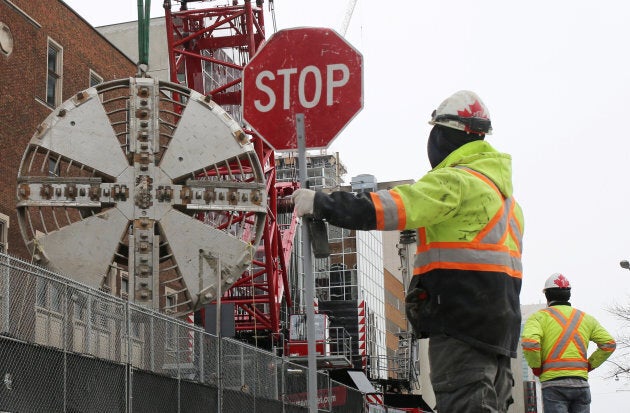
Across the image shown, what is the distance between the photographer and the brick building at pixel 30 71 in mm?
25094

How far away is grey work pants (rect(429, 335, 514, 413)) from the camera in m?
6.13

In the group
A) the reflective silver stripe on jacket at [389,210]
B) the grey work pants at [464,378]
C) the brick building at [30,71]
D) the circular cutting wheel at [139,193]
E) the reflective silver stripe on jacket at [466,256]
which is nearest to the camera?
the reflective silver stripe on jacket at [389,210]

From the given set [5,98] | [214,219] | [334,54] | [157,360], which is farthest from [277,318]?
[334,54]

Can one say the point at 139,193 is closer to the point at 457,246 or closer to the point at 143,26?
the point at 143,26

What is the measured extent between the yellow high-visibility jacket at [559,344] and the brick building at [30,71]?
51.2ft

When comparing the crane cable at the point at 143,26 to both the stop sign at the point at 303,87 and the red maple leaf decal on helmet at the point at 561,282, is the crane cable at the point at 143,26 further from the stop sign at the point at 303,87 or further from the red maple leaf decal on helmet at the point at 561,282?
the stop sign at the point at 303,87

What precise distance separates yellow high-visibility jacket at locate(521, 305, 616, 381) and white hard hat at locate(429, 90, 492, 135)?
4561 millimetres

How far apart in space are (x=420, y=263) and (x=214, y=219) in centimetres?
2718

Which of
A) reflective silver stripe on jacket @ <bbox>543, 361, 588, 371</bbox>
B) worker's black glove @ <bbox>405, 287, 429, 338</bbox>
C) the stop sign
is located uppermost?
the stop sign

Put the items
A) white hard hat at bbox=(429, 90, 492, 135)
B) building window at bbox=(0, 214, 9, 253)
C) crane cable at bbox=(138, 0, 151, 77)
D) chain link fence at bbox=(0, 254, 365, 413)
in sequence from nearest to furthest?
white hard hat at bbox=(429, 90, 492, 135) < chain link fence at bbox=(0, 254, 365, 413) < crane cable at bbox=(138, 0, 151, 77) < building window at bbox=(0, 214, 9, 253)

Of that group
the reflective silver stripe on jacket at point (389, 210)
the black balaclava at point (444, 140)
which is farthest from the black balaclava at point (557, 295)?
the reflective silver stripe on jacket at point (389, 210)

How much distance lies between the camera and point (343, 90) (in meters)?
8.30

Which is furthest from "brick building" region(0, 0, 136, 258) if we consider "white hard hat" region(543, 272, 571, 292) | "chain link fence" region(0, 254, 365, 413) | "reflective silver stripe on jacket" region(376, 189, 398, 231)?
"reflective silver stripe on jacket" region(376, 189, 398, 231)

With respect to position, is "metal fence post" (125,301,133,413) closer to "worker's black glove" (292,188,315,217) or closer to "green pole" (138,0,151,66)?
"green pole" (138,0,151,66)
